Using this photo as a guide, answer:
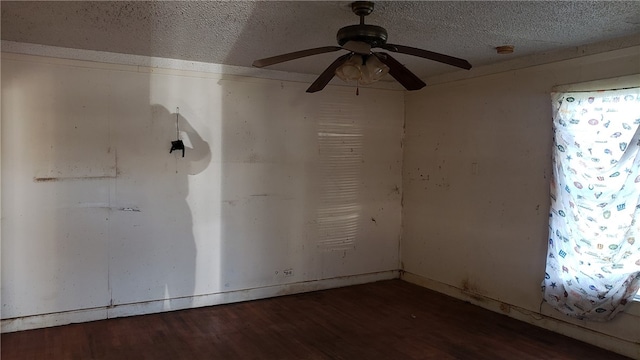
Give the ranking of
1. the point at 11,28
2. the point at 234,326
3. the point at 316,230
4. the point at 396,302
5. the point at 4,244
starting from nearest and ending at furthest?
the point at 11,28, the point at 4,244, the point at 234,326, the point at 396,302, the point at 316,230

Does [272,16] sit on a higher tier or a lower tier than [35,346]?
higher

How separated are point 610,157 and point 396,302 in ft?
7.54

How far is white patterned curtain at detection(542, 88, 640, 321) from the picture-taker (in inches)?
127

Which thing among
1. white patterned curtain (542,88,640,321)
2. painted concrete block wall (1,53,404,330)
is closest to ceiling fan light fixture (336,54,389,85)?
white patterned curtain (542,88,640,321)

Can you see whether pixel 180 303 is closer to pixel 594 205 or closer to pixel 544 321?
pixel 544 321

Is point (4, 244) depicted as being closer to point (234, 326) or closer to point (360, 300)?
point (234, 326)

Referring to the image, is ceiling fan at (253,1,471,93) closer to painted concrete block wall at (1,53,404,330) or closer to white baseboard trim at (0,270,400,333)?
painted concrete block wall at (1,53,404,330)

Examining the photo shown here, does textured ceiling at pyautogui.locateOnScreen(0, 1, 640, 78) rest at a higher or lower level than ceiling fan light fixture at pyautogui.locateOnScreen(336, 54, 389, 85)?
higher

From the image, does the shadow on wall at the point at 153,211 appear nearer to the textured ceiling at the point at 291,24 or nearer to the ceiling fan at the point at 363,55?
the textured ceiling at the point at 291,24

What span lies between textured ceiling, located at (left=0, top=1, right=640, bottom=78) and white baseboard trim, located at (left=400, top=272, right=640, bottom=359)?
2249mm

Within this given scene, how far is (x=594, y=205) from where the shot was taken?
3.40 meters

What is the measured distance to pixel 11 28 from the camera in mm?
3164

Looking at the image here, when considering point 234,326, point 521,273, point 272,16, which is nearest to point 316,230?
point 234,326

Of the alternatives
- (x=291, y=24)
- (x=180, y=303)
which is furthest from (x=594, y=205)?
(x=180, y=303)
